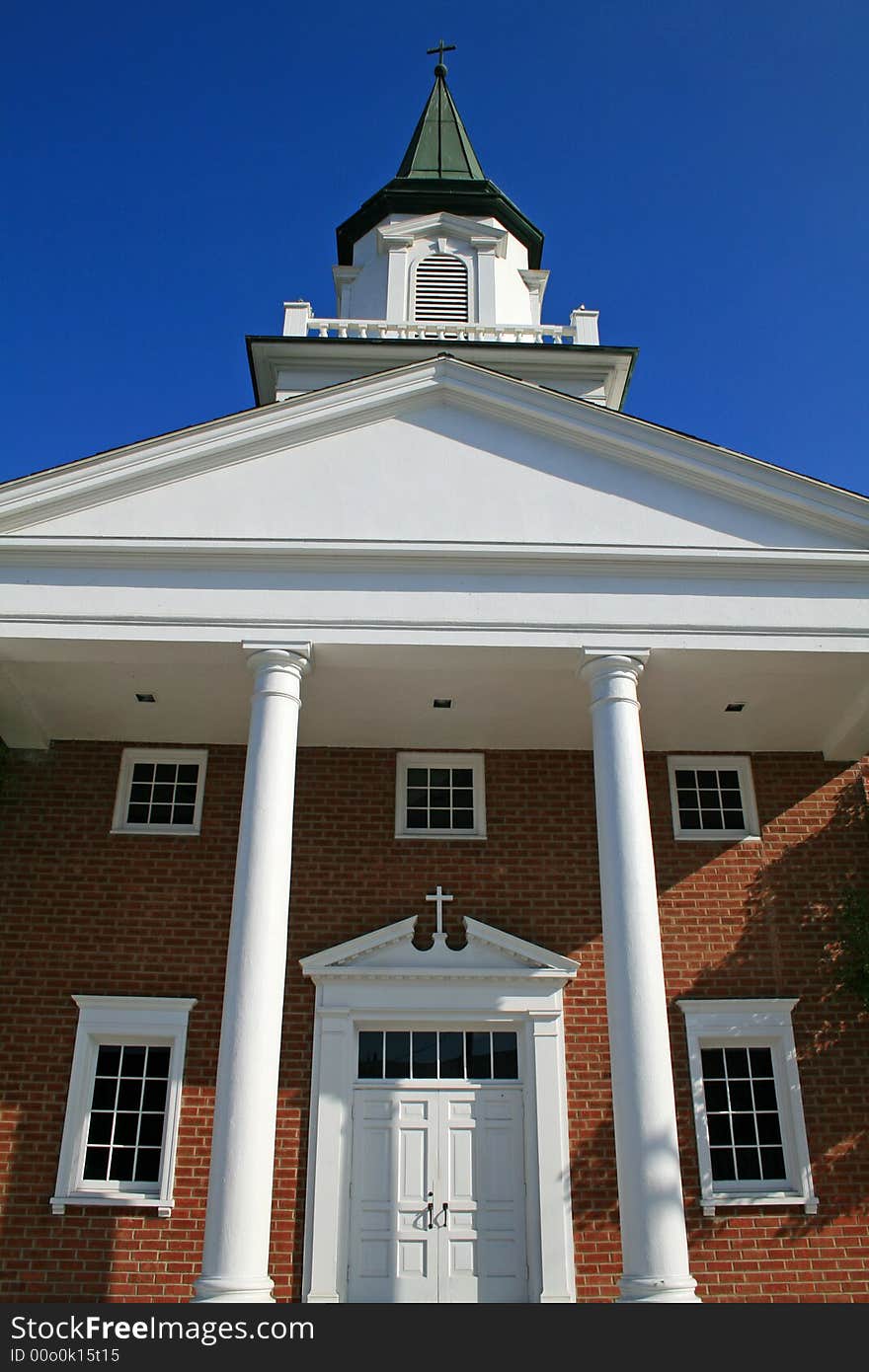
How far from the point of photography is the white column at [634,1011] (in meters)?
8.22

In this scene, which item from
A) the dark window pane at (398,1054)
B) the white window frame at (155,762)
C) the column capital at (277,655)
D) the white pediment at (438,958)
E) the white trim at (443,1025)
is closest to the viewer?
the column capital at (277,655)

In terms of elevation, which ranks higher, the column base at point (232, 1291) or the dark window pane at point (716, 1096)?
the dark window pane at point (716, 1096)

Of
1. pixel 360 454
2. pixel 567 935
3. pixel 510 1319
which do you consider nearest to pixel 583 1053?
pixel 567 935

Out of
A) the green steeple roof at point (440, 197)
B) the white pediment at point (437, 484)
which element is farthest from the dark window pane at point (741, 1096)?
the green steeple roof at point (440, 197)

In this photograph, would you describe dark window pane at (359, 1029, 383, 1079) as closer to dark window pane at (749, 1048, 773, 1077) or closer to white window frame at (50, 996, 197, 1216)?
white window frame at (50, 996, 197, 1216)

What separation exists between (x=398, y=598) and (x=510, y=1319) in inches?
243

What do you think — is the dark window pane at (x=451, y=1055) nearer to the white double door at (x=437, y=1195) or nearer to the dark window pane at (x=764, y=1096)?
the white double door at (x=437, y=1195)

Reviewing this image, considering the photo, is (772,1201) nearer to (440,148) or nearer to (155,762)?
(155,762)

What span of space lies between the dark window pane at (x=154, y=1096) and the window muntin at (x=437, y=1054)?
2110mm

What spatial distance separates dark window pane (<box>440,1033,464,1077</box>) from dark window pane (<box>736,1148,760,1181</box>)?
3050 millimetres

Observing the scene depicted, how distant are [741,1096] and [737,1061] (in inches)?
14.3

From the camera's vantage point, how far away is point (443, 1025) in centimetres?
1168

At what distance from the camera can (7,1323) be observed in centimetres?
820

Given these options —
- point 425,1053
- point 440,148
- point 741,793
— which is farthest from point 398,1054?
point 440,148
